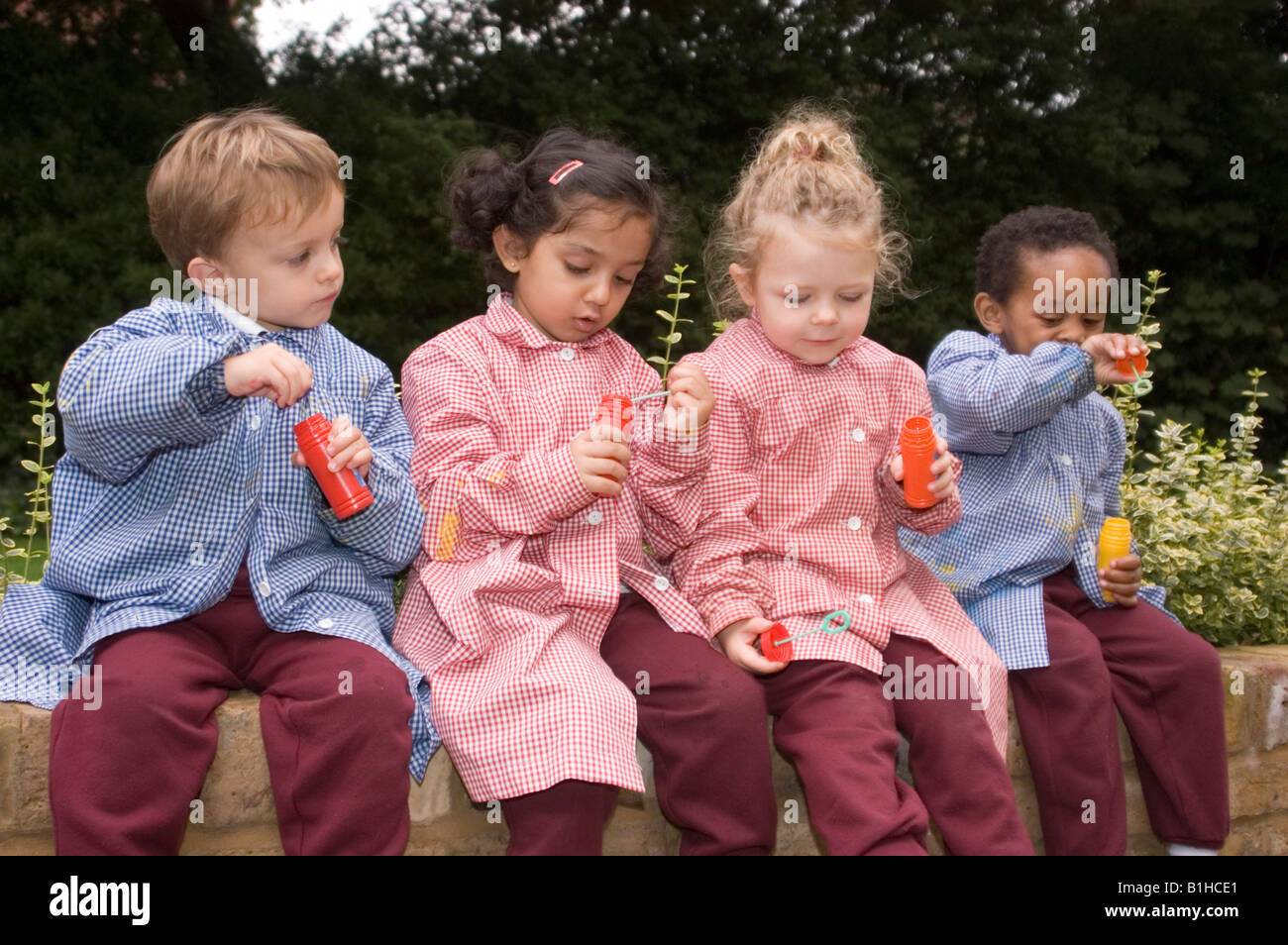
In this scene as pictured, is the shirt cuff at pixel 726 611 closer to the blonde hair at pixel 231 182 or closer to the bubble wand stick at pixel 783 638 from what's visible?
the bubble wand stick at pixel 783 638

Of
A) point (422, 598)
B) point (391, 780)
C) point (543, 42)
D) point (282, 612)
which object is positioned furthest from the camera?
point (543, 42)

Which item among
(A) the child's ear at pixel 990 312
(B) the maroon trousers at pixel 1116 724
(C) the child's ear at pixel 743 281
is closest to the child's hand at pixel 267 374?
(C) the child's ear at pixel 743 281

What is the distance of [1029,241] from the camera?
3.40 meters

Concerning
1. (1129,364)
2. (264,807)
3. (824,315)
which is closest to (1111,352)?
(1129,364)

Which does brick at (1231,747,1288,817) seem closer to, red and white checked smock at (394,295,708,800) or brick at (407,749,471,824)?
red and white checked smock at (394,295,708,800)

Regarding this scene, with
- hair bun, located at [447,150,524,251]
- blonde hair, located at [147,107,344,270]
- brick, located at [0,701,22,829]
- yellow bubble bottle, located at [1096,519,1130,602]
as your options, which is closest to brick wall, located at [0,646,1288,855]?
brick, located at [0,701,22,829]

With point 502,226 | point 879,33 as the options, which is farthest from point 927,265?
point 502,226

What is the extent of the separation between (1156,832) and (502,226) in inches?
78.7

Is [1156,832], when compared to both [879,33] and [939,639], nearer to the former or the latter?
[939,639]

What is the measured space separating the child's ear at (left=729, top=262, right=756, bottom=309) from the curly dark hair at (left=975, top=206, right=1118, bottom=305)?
731 mm

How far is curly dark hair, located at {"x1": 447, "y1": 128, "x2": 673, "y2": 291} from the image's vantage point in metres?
2.95

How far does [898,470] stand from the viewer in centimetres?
290

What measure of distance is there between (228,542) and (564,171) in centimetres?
105

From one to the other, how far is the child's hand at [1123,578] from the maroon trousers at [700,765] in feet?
3.21
